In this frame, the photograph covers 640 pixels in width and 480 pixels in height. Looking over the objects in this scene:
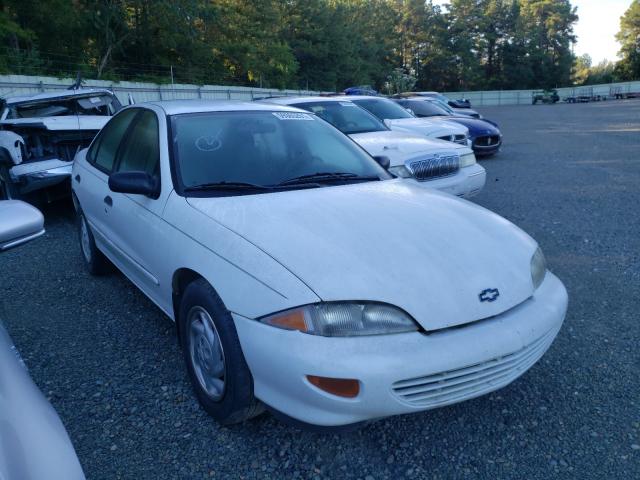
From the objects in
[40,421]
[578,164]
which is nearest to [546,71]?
[578,164]

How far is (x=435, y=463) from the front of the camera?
224 centimetres

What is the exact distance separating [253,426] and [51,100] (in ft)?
22.0

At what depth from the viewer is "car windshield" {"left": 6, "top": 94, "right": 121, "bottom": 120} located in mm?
7434

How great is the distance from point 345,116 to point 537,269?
203 inches

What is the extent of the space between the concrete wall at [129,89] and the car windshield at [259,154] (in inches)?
478

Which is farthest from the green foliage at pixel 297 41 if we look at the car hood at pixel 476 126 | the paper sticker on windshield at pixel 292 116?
the paper sticker on windshield at pixel 292 116

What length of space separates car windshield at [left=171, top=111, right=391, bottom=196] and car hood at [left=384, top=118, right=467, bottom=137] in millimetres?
5105

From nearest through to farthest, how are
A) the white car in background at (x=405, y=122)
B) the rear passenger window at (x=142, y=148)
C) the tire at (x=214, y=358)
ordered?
the tire at (x=214, y=358) → the rear passenger window at (x=142, y=148) → the white car in background at (x=405, y=122)

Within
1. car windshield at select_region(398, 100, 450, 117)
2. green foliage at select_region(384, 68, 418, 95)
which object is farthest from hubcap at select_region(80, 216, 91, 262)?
green foliage at select_region(384, 68, 418, 95)

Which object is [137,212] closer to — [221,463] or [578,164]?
[221,463]

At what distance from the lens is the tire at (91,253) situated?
438 centimetres

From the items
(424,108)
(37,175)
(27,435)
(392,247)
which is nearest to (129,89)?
(424,108)

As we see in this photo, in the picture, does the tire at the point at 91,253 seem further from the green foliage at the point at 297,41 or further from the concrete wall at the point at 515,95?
the concrete wall at the point at 515,95

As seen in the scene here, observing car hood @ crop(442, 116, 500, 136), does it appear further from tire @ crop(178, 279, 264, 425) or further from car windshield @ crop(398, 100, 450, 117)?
tire @ crop(178, 279, 264, 425)
